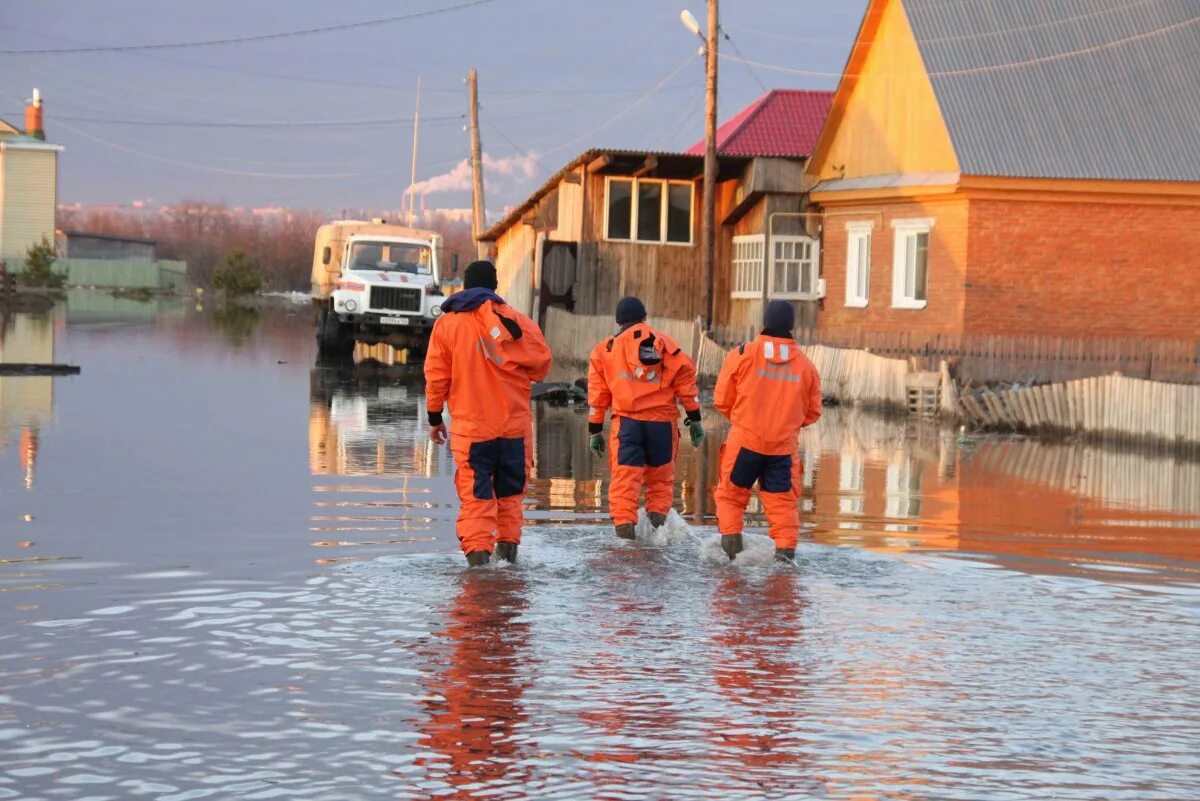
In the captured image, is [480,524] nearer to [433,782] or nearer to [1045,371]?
[433,782]

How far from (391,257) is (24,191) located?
4043 centimetres

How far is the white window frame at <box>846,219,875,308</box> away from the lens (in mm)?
34406

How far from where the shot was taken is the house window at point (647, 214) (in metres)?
39.3

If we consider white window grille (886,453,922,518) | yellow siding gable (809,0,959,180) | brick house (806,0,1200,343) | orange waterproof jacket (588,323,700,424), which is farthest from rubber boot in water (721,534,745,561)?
yellow siding gable (809,0,959,180)

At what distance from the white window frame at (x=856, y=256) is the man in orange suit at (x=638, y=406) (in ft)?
71.6

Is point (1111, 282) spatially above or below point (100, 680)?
above

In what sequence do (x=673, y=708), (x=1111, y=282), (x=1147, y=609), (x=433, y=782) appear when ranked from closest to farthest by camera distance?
1. (x=433, y=782)
2. (x=673, y=708)
3. (x=1147, y=609)
4. (x=1111, y=282)

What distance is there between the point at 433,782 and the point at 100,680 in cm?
217

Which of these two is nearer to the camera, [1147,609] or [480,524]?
[1147,609]

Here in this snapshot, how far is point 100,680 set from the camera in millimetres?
7809

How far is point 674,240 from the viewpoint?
39406mm

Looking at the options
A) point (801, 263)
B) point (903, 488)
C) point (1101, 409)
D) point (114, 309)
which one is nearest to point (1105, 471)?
point (903, 488)

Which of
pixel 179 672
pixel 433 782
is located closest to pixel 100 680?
pixel 179 672

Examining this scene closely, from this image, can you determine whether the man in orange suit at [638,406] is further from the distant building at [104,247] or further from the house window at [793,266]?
the distant building at [104,247]
